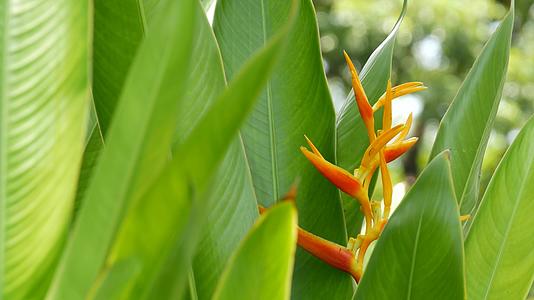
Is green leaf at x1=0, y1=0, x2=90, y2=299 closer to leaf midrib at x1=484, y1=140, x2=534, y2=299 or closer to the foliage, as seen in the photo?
the foliage

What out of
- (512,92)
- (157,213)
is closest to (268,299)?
(157,213)

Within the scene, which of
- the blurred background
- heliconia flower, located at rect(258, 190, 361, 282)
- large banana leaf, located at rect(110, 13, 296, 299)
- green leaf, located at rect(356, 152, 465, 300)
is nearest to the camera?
large banana leaf, located at rect(110, 13, 296, 299)

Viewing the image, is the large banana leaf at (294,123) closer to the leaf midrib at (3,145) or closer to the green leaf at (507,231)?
the green leaf at (507,231)

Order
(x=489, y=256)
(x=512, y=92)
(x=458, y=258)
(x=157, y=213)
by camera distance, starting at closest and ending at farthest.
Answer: (x=157, y=213), (x=458, y=258), (x=489, y=256), (x=512, y=92)

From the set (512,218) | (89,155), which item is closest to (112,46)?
(89,155)

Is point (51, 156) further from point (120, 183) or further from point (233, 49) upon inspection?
point (233, 49)

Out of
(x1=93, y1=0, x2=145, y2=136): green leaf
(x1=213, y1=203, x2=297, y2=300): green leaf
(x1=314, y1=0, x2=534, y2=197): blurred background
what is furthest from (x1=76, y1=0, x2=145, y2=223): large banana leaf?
(x1=314, y1=0, x2=534, y2=197): blurred background
